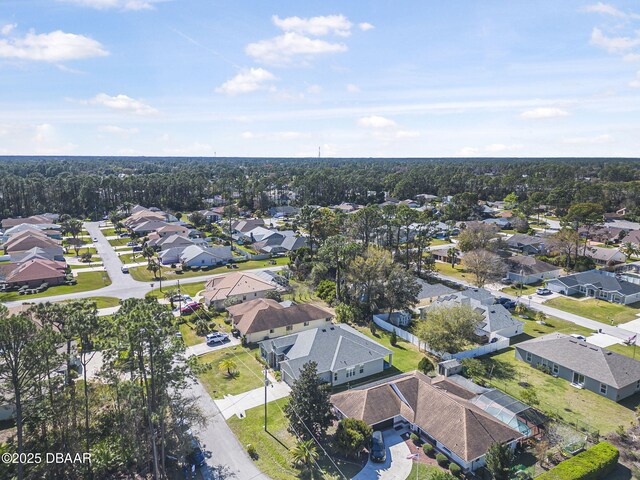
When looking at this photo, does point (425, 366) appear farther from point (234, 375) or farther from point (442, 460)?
point (234, 375)

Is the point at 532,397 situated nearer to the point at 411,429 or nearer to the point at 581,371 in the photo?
the point at 581,371

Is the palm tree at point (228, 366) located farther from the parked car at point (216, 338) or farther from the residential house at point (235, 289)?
the residential house at point (235, 289)

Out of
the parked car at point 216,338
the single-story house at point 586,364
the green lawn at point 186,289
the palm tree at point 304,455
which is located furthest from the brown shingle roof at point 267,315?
the single-story house at point 586,364

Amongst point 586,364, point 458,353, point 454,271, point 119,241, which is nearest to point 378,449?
point 458,353

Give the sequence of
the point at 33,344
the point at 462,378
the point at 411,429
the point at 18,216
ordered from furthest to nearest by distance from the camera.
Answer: the point at 18,216
the point at 462,378
the point at 411,429
the point at 33,344

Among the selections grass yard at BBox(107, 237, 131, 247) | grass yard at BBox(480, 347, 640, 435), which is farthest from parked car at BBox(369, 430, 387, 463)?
grass yard at BBox(107, 237, 131, 247)

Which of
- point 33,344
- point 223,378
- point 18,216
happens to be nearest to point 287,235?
point 223,378
